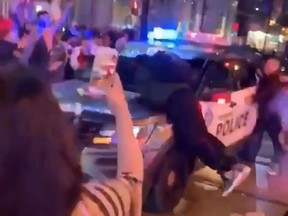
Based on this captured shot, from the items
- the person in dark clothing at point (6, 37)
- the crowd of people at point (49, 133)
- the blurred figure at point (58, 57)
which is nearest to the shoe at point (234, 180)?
the crowd of people at point (49, 133)

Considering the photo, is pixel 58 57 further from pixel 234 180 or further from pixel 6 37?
pixel 234 180

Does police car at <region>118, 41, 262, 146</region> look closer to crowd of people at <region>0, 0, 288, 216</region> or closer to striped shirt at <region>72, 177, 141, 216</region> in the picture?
crowd of people at <region>0, 0, 288, 216</region>

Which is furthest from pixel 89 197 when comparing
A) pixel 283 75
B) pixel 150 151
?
pixel 283 75

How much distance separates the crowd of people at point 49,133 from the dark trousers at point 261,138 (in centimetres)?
109

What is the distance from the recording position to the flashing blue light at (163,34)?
2173 millimetres

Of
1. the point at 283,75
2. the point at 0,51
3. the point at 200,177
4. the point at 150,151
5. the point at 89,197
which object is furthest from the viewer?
the point at 283,75

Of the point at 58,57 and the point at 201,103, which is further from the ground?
the point at 58,57

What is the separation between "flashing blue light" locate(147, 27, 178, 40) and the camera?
2173 mm

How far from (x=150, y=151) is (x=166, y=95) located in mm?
176

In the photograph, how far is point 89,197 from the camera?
774 millimetres

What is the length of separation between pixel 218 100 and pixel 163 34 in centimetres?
31

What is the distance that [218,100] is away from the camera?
2.27 m

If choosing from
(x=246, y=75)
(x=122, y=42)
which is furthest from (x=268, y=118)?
(x=122, y=42)

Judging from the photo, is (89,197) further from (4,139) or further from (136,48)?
(136,48)
